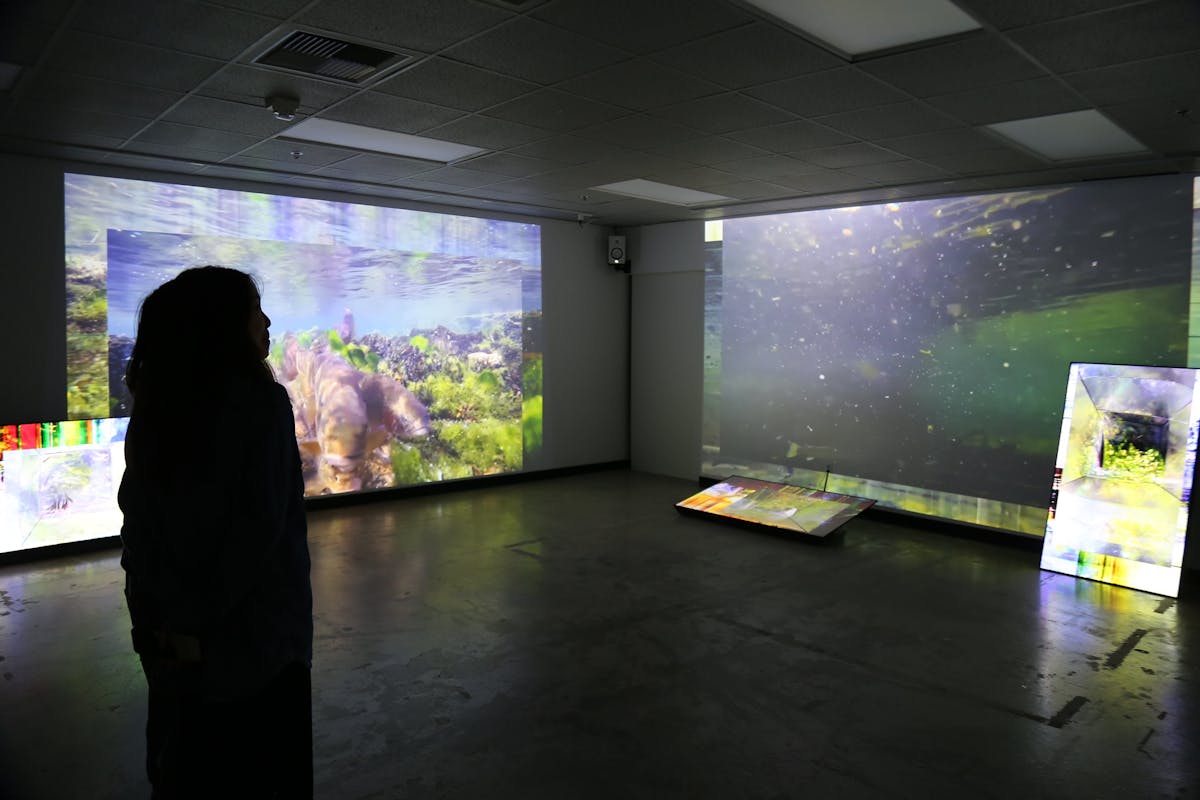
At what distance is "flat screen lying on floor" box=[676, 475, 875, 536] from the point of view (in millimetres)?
6625

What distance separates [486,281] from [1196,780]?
6.95 m

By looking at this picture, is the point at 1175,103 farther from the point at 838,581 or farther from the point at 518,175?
the point at 518,175

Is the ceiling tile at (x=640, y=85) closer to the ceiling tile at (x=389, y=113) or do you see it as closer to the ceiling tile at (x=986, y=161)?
the ceiling tile at (x=389, y=113)

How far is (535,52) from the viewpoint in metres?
3.51

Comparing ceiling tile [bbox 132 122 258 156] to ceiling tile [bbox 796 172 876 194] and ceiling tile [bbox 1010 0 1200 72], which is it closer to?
ceiling tile [bbox 796 172 876 194]

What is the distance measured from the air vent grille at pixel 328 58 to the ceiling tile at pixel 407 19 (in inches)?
7.4

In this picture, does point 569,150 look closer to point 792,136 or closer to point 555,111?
point 555,111

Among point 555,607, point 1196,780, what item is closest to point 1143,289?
point 1196,780

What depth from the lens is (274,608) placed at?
4.99ft

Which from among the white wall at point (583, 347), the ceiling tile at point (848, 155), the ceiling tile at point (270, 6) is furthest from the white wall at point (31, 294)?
the ceiling tile at point (848, 155)

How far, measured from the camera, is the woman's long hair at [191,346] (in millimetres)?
1479

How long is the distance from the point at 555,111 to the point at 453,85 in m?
0.67

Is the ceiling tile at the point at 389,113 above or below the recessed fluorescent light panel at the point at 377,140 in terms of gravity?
below

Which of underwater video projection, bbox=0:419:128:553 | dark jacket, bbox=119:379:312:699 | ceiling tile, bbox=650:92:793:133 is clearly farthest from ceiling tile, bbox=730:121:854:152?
underwater video projection, bbox=0:419:128:553
